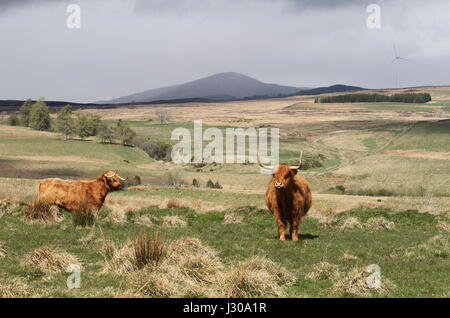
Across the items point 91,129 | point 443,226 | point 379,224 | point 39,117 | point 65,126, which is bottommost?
point 443,226

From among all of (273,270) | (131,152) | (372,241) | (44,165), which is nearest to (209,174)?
(44,165)

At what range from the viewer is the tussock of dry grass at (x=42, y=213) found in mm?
19500

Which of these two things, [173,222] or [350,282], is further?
[173,222]

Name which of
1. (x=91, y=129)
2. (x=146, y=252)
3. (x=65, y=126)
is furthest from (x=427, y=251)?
(x=91, y=129)

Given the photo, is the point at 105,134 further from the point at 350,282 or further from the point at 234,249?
the point at 350,282

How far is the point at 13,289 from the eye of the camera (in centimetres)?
905

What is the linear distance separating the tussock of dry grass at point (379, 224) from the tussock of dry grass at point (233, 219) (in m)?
5.00

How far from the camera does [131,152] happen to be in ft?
349

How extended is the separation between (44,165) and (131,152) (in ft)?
87.2

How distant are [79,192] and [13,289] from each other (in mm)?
11637

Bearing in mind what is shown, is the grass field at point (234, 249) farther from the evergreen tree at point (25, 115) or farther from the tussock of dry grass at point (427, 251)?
the evergreen tree at point (25, 115)

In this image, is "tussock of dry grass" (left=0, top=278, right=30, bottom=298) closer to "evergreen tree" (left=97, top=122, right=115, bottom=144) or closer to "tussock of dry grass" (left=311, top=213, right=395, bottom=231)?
"tussock of dry grass" (left=311, top=213, right=395, bottom=231)
